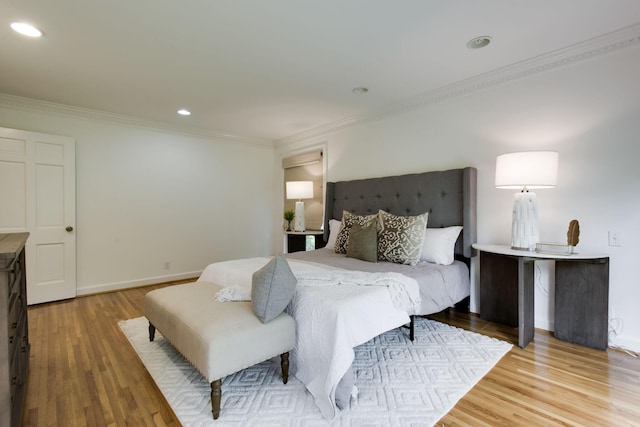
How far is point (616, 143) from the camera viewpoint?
2.34 m

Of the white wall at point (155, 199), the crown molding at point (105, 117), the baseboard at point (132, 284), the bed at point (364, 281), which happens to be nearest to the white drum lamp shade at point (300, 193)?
the bed at point (364, 281)

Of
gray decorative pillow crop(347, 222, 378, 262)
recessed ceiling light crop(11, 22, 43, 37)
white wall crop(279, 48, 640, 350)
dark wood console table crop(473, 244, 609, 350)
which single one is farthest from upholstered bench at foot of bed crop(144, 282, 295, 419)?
white wall crop(279, 48, 640, 350)

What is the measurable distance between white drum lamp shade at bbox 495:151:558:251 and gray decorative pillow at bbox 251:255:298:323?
194 centimetres

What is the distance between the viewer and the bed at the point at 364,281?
1.73 meters

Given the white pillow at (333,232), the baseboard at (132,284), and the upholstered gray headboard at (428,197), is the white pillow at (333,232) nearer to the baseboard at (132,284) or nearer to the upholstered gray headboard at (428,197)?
the upholstered gray headboard at (428,197)

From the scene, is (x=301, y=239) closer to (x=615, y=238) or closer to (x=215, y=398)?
(x=215, y=398)

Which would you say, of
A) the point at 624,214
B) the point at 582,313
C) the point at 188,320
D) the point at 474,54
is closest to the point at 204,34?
the point at 188,320

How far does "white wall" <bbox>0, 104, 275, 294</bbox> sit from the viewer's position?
391 cm

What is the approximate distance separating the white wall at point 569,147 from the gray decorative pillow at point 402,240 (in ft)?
2.27

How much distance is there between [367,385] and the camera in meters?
1.90

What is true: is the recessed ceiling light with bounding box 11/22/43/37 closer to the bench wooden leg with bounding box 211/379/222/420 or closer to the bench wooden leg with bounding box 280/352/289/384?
the bench wooden leg with bounding box 211/379/222/420

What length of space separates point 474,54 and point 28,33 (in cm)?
338

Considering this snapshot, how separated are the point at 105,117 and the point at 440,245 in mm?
4386

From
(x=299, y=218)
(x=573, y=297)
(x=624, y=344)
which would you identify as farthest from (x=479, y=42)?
(x=299, y=218)
